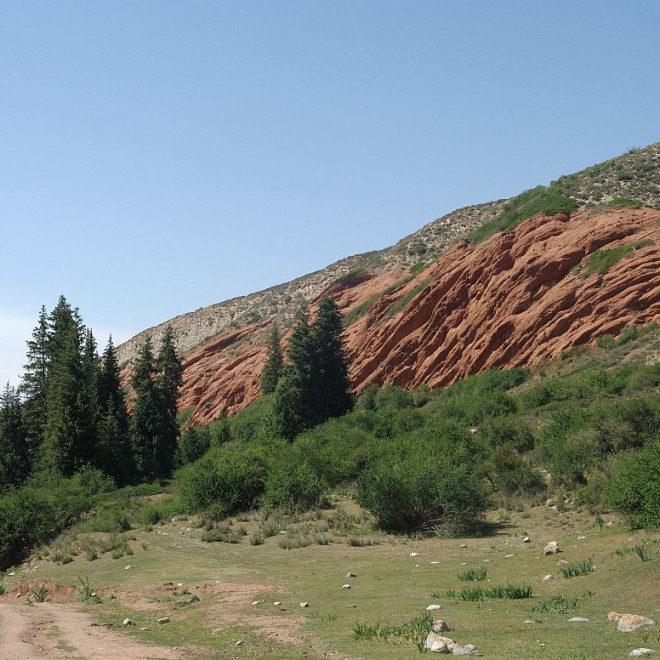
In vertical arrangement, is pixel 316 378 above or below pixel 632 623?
above

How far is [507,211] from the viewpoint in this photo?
69.9 meters

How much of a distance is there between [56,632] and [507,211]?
6214 cm

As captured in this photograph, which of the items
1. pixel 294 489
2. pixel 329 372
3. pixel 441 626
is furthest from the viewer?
pixel 329 372

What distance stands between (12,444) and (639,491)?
1845 inches

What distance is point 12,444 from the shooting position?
54906 millimetres

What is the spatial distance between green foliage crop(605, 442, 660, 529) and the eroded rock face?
25.5m

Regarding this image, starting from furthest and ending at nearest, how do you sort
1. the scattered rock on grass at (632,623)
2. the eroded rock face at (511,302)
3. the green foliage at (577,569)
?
the eroded rock face at (511,302)
the green foliage at (577,569)
the scattered rock on grass at (632,623)

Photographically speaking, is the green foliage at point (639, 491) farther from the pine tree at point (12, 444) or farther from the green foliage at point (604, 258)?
the pine tree at point (12, 444)

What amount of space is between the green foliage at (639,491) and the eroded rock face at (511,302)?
25.5m

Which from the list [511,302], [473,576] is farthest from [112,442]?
[473,576]

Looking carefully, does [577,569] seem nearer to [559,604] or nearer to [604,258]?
[559,604]

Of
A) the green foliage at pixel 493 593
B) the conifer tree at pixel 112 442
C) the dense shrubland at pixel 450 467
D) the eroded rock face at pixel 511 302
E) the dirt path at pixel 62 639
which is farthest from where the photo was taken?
the conifer tree at pixel 112 442

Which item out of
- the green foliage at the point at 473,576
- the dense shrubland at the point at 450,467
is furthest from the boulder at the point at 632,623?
the dense shrubland at the point at 450,467

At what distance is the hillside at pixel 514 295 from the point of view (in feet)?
157
